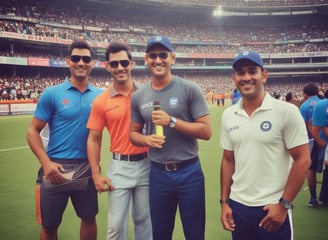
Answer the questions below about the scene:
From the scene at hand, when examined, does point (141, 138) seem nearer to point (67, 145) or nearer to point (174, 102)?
point (174, 102)

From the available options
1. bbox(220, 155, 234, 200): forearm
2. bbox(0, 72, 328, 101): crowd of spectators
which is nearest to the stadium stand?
bbox(0, 72, 328, 101): crowd of spectators

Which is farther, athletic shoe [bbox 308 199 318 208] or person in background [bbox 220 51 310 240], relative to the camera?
athletic shoe [bbox 308 199 318 208]

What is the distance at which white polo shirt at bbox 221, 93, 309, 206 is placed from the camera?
2510mm

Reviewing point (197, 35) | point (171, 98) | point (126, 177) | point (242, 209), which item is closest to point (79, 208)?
point (126, 177)

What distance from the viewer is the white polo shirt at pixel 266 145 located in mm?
2510

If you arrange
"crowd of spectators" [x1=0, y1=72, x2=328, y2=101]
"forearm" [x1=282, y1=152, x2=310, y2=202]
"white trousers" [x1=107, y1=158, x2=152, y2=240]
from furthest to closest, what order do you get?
"crowd of spectators" [x1=0, y1=72, x2=328, y2=101] → "white trousers" [x1=107, y1=158, x2=152, y2=240] → "forearm" [x1=282, y1=152, x2=310, y2=202]

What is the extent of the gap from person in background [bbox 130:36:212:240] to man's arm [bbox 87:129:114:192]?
48 centimetres

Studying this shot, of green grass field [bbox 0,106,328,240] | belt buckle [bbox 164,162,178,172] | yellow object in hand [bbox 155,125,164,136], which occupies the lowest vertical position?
green grass field [bbox 0,106,328,240]

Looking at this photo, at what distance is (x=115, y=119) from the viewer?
3557 millimetres

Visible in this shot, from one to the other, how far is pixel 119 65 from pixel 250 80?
1509 millimetres

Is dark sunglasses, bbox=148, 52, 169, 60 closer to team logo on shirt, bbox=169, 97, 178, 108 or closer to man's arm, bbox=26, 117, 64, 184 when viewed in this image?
team logo on shirt, bbox=169, 97, 178, 108

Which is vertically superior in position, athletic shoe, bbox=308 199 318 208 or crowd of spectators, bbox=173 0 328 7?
crowd of spectators, bbox=173 0 328 7

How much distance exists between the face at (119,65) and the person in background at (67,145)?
0.39m

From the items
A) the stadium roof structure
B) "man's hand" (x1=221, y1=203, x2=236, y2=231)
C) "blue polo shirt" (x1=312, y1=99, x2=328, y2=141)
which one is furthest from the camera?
the stadium roof structure
